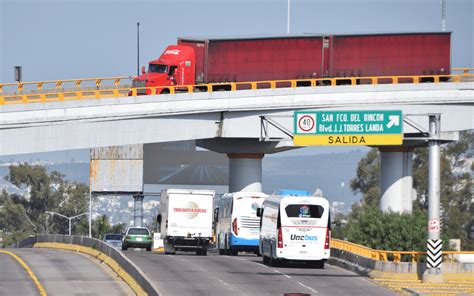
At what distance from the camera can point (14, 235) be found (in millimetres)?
196625

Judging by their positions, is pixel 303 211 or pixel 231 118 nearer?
pixel 303 211

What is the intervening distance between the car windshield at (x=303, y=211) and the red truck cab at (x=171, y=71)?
28821 millimetres

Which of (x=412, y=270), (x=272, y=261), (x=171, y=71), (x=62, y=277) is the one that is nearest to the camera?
(x=412, y=270)

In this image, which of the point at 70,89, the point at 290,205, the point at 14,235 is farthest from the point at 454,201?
the point at 290,205

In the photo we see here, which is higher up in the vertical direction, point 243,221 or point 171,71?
point 171,71

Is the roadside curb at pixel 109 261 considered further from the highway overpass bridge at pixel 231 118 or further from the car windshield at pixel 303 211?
the car windshield at pixel 303 211

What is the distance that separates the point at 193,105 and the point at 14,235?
409 ft

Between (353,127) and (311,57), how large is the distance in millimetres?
27619

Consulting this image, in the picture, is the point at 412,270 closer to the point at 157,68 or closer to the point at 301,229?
the point at 301,229

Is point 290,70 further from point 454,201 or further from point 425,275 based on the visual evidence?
point 454,201

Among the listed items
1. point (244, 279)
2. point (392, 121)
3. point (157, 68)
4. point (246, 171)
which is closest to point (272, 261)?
point (244, 279)

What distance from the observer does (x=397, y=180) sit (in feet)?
286

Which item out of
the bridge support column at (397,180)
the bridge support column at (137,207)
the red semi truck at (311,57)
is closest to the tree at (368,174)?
the bridge support column at (137,207)

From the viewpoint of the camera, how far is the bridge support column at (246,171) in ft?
292
